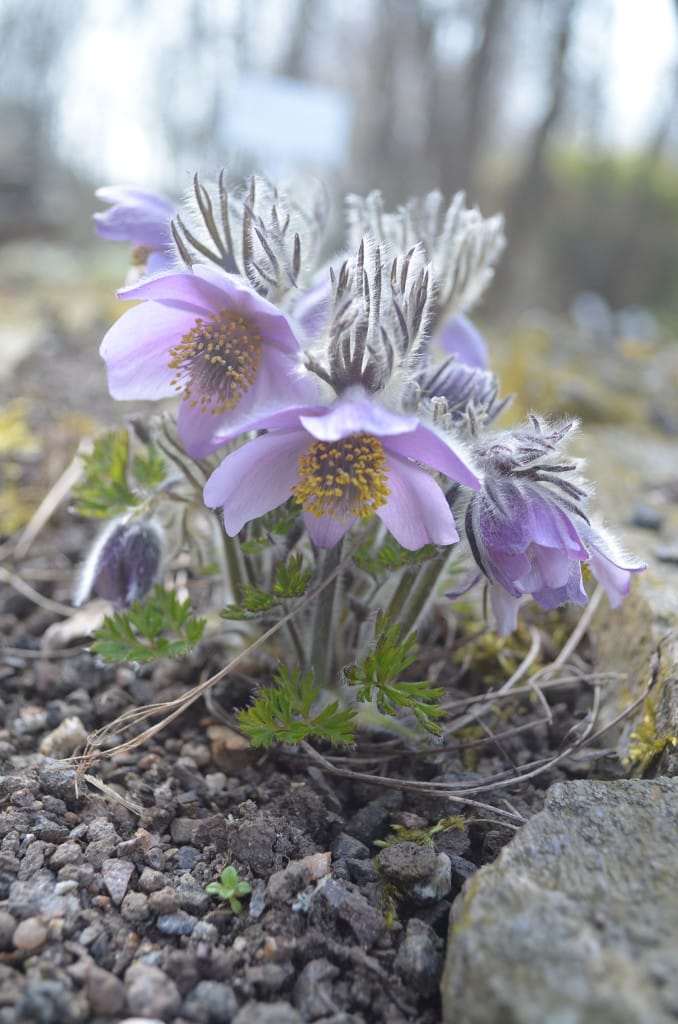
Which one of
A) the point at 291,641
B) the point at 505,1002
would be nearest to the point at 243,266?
the point at 291,641

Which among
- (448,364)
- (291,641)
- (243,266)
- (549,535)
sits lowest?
(291,641)

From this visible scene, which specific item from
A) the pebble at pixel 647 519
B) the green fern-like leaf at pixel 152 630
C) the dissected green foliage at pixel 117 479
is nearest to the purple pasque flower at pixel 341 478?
the green fern-like leaf at pixel 152 630

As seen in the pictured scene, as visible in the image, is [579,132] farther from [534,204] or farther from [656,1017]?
[656,1017]

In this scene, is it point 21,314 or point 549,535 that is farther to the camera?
point 21,314

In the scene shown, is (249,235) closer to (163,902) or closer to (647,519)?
(163,902)

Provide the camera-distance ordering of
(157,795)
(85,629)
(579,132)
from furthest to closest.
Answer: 1. (579,132)
2. (85,629)
3. (157,795)

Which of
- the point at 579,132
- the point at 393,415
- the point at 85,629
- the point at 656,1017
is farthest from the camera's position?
the point at 579,132
